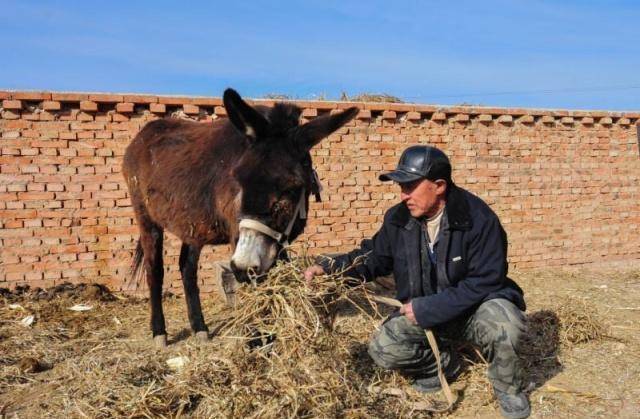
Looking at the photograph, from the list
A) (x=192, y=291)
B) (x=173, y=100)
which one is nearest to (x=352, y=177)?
(x=173, y=100)

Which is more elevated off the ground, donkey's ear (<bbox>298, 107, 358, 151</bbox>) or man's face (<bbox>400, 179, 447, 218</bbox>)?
donkey's ear (<bbox>298, 107, 358, 151</bbox>)

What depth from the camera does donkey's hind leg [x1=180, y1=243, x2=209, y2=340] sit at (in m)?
5.23

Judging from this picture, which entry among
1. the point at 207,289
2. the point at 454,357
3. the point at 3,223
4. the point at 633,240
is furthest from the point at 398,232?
the point at 633,240

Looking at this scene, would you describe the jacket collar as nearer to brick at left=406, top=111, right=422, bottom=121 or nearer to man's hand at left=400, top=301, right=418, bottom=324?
man's hand at left=400, top=301, right=418, bottom=324

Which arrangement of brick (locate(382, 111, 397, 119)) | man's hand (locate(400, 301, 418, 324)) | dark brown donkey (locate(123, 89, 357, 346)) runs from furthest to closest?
brick (locate(382, 111, 397, 119)), dark brown donkey (locate(123, 89, 357, 346)), man's hand (locate(400, 301, 418, 324))

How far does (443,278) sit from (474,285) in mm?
211

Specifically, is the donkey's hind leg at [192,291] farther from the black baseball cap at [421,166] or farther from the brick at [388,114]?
the brick at [388,114]

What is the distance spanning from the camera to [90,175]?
280 inches

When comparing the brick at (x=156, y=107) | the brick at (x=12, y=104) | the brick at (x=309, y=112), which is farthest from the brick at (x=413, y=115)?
the brick at (x=12, y=104)

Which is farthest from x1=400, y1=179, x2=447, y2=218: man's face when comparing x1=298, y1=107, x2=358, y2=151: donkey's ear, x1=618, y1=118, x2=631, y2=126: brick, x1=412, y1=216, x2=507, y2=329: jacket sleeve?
x1=618, y1=118, x2=631, y2=126: brick

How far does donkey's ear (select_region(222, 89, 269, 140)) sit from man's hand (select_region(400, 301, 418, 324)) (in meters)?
1.56

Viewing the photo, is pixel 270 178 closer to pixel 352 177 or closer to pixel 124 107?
pixel 124 107

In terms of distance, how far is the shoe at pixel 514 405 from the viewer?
3111mm

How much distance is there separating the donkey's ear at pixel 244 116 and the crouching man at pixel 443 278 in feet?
3.18
